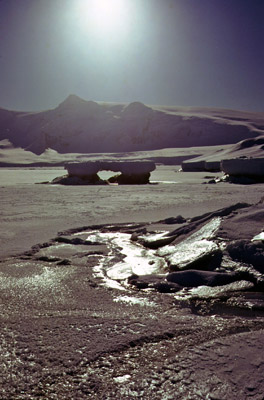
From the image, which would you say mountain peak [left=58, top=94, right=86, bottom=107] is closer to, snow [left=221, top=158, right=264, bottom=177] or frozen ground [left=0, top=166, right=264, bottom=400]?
snow [left=221, top=158, right=264, bottom=177]

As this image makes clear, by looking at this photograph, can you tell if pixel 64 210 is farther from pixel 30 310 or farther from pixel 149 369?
pixel 149 369

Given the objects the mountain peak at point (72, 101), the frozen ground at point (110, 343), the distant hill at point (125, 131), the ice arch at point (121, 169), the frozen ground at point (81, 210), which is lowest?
the frozen ground at point (110, 343)

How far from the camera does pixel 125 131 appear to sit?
168ft

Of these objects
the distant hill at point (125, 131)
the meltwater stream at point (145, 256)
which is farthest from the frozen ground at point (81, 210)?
the distant hill at point (125, 131)

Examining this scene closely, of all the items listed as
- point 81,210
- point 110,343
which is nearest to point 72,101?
point 81,210

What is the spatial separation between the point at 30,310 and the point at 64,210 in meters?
4.34

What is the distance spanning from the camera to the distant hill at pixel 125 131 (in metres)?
49.7

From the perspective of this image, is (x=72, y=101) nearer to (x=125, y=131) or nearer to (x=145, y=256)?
(x=125, y=131)

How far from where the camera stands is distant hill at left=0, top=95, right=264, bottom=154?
49656mm

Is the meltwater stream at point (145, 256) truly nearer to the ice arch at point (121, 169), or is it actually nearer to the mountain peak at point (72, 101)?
the ice arch at point (121, 169)

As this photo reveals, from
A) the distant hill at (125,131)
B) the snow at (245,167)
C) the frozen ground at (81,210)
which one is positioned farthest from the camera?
the distant hill at (125,131)

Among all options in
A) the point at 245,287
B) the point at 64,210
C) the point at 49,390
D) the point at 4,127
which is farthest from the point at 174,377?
the point at 4,127

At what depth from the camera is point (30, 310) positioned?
224cm

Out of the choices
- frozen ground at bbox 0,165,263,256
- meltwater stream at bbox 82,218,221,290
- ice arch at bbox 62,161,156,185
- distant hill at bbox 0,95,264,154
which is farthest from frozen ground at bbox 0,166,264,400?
distant hill at bbox 0,95,264,154
